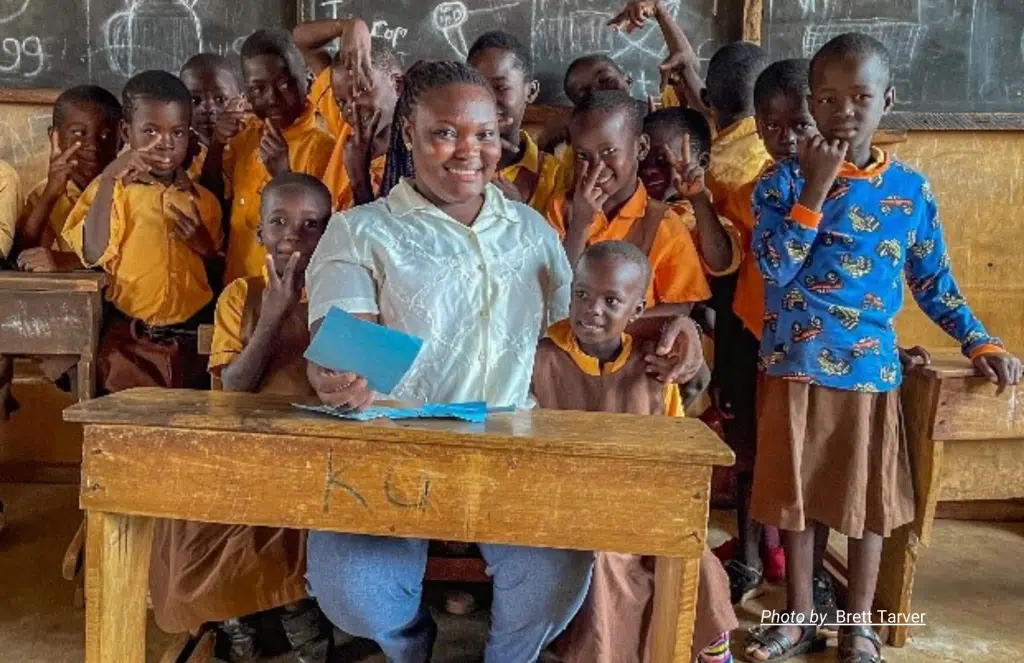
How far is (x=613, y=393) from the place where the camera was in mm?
2086

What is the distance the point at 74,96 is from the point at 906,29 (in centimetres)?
306

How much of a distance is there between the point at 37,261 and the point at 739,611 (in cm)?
219

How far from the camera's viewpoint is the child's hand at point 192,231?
2.72 meters

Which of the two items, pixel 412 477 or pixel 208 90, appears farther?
pixel 208 90

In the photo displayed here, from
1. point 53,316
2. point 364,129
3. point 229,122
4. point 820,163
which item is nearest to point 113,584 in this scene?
point 53,316

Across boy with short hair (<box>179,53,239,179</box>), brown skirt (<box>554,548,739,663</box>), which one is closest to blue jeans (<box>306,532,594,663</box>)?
brown skirt (<box>554,548,739,663</box>)

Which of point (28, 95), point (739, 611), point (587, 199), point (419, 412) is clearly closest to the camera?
point (419, 412)

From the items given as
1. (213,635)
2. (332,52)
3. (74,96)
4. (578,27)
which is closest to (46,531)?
(213,635)

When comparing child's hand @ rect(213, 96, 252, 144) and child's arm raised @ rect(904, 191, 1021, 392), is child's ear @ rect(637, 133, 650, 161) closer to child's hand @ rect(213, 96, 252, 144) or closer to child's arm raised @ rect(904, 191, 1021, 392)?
child's arm raised @ rect(904, 191, 1021, 392)

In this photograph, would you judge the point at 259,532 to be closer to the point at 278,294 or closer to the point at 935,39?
the point at 278,294

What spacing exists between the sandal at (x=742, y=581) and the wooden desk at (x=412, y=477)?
1.17m

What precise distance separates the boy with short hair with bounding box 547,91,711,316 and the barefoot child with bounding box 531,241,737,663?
0.28 m

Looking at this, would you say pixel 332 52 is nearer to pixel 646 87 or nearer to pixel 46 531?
pixel 646 87

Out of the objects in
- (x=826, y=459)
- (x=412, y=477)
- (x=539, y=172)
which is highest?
(x=539, y=172)
